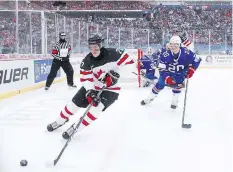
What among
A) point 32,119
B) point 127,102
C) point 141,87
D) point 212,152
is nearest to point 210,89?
point 141,87

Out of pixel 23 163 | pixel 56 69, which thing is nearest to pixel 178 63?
pixel 23 163

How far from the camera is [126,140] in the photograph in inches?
145

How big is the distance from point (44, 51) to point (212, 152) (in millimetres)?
6984

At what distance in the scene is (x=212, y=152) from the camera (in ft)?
10.7

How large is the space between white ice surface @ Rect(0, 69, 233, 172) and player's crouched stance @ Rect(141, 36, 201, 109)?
0.44 metres

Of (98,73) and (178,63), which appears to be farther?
(178,63)

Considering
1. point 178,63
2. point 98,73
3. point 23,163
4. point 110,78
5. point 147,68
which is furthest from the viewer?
point 147,68

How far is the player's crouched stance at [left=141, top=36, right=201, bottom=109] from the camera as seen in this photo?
16.7 ft

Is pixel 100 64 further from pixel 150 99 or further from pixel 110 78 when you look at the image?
pixel 150 99

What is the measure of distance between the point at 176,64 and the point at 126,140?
6.11 ft

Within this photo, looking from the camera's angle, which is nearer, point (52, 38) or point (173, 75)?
point (173, 75)

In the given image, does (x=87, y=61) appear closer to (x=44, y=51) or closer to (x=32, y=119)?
(x=32, y=119)

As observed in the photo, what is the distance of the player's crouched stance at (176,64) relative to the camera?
5.09 m

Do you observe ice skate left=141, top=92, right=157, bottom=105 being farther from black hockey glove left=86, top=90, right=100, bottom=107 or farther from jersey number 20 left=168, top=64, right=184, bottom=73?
black hockey glove left=86, top=90, right=100, bottom=107
